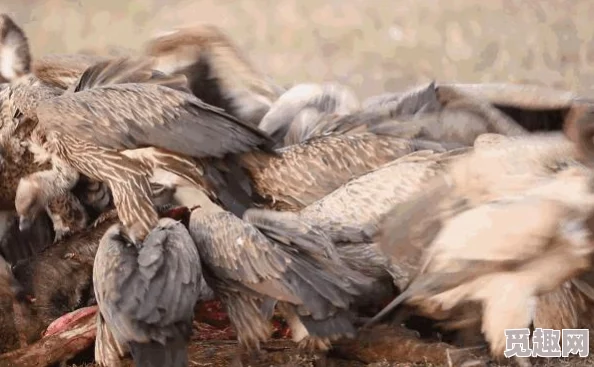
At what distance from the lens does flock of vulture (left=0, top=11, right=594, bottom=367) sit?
161 cm

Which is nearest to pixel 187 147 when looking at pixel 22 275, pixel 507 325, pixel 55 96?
pixel 55 96

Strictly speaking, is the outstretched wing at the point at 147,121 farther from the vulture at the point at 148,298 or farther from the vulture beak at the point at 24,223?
the vulture beak at the point at 24,223

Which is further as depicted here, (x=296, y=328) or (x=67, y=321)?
(x=67, y=321)

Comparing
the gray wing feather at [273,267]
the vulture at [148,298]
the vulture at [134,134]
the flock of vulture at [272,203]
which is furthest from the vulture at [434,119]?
the vulture at [148,298]

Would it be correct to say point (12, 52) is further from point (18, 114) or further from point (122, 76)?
point (122, 76)

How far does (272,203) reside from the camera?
1.97 meters

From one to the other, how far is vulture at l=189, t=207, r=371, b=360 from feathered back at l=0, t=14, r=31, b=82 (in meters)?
0.61

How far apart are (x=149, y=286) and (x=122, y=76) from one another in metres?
0.64

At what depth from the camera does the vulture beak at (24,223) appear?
84.1 inches

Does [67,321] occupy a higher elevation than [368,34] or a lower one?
lower

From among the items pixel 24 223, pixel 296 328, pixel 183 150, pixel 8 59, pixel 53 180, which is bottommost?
pixel 296 328

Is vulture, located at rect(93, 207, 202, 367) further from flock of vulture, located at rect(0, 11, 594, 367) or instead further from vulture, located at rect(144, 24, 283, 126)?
vulture, located at rect(144, 24, 283, 126)

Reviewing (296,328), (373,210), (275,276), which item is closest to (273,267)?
(275,276)

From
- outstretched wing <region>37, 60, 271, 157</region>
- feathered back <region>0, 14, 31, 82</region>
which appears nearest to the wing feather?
outstretched wing <region>37, 60, 271, 157</region>
